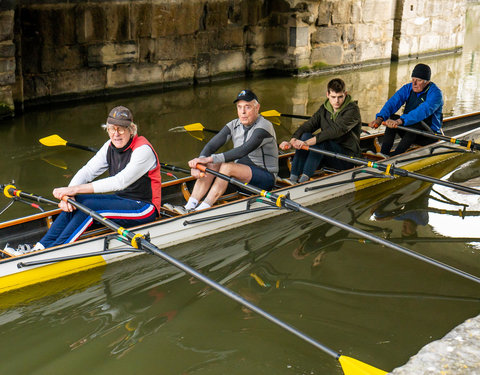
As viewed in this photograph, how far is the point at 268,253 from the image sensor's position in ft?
17.1

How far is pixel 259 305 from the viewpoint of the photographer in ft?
14.3

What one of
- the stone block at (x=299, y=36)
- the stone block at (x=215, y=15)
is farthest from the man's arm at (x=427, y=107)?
the stone block at (x=299, y=36)

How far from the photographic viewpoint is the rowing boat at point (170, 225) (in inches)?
171

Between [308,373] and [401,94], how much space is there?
172 inches

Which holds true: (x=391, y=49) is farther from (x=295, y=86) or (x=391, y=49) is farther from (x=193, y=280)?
(x=193, y=280)

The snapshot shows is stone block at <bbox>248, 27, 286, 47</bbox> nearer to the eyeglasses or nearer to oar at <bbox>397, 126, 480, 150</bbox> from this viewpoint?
oar at <bbox>397, 126, 480, 150</bbox>

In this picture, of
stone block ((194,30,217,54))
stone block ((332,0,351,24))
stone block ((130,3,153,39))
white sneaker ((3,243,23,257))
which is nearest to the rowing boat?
white sneaker ((3,243,23,257))

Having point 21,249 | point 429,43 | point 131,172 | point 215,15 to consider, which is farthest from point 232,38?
point 21,249

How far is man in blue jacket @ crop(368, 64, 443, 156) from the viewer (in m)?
6.73

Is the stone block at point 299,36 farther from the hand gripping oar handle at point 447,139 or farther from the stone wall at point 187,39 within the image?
the hand gripping oar handle at point 447,139

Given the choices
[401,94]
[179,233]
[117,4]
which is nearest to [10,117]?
[117,4]

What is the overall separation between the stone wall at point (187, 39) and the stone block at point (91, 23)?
2cm

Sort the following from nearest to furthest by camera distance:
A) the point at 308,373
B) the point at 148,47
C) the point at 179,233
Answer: the point at 308,373
the point at 179,233
the point at 148,47

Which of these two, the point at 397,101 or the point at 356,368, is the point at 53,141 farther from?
the point at 356,368
